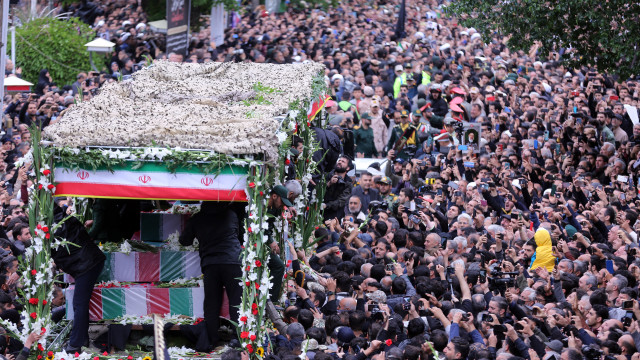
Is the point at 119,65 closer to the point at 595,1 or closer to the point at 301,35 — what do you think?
the point at 301,35

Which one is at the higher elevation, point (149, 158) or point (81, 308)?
point (149, 158)

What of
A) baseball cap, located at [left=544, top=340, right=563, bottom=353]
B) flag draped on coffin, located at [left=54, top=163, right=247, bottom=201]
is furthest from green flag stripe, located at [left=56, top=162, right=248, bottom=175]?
baseball cap, located at [left=544, top=340, right=563, bottom=353]

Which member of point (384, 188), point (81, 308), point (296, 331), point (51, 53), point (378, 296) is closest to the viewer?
point (296, 331)

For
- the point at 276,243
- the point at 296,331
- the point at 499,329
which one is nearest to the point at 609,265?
the point at 499,329

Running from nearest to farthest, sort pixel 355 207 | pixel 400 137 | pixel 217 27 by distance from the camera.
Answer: pixel 355 207
pixel 400 137
pixel 217 27

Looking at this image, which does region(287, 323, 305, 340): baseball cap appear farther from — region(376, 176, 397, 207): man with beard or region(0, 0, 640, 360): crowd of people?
region(376, 176, 397, 207): man with beard

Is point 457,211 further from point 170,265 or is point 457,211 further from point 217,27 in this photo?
point 217,27

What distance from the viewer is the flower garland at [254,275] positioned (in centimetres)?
1021

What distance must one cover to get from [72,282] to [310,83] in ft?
16.5

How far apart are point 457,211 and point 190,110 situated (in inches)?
198

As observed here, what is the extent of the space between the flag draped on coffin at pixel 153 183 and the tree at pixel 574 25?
852 cm

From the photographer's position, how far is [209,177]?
10109mm

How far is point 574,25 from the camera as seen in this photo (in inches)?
679

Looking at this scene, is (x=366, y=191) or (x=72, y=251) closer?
(x=72, y=251)
